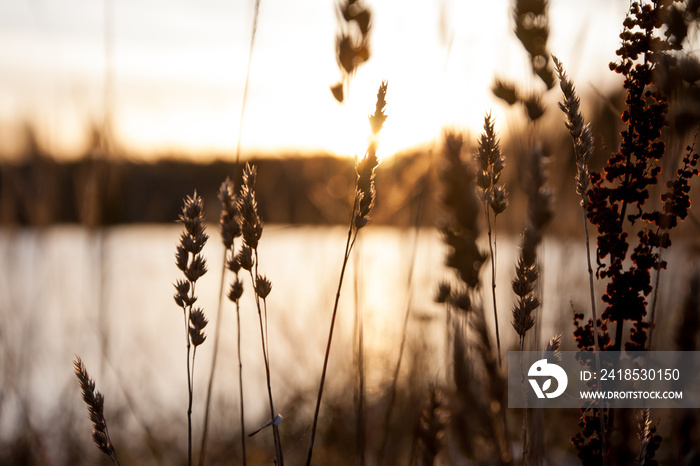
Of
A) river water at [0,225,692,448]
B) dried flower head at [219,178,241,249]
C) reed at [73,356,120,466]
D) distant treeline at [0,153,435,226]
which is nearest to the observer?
reed at [73,356,120,466]

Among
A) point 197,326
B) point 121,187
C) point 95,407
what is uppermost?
point 121,187

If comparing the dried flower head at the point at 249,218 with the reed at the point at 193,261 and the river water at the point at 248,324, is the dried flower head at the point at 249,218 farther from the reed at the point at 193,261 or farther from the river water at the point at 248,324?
the river water at the point at 248,324

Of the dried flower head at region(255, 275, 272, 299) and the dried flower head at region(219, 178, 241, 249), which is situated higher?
→ the dried flower head at region(219, 178, 241, 249)

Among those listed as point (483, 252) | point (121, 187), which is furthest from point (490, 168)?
point (121, 187)

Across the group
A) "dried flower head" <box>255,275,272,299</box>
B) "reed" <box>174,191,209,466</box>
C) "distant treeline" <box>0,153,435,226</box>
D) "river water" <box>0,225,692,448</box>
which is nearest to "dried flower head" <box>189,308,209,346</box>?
"reed" <box>174,191,209,466</box>

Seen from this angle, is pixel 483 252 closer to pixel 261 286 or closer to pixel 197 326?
pixel 261 286

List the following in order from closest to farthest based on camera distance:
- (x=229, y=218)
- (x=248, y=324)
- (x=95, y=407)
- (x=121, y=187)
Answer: (x=95, y=407), (x=229, y=218), (x=121, y=187), (x=248, y=324)

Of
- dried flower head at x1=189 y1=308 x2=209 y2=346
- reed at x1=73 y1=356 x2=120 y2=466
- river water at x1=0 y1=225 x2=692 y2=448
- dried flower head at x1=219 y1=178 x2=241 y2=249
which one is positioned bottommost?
river water at x1=0 y1=225 x2=692 y2=448

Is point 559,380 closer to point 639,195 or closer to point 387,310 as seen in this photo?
point 639,195

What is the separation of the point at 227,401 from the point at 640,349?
107 inches

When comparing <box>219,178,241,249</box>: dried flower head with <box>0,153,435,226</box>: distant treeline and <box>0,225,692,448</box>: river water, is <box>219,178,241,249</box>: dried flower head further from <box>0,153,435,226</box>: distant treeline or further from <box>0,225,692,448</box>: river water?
<box>0,225,692,448</box>: river water

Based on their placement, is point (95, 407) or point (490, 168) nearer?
point (95, 407)

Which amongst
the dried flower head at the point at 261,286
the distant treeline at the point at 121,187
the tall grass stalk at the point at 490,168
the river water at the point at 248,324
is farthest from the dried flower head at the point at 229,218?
the river water at the point at 248,324

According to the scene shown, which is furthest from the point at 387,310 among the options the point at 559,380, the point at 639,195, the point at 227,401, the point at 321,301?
the point at 639,195
